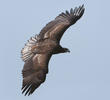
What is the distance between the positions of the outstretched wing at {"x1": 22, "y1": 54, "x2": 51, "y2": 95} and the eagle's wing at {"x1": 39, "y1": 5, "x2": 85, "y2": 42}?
1.66m

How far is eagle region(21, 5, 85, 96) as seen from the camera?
992 inches

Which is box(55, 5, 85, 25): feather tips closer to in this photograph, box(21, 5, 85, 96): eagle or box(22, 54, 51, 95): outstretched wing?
box(21, 5, 85, 96): eagle

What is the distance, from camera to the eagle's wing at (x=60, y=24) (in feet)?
92.1

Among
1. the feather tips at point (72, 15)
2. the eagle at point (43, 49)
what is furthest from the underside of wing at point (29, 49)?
the feather tips at point (72, 15)

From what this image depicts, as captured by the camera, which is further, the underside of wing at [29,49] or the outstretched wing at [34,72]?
the underside of wing at [29,49]

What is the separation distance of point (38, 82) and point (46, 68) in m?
0.84

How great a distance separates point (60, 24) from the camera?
2873cm

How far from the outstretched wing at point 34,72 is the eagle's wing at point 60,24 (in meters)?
1.66

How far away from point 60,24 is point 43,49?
7.34 ft

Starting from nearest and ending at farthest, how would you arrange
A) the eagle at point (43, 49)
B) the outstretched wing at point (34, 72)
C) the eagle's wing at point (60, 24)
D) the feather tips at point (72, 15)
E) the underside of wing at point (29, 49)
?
the outstretched wing at point (34, 72) → the eagle at point (43, 49) → the underside of wing at point (29, 49) → the eagle's wing at point (60, 24) → the feather tips at point (72, 15)

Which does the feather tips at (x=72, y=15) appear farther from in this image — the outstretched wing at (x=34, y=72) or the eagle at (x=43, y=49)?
the outstretched wing at (x=34, y=72)

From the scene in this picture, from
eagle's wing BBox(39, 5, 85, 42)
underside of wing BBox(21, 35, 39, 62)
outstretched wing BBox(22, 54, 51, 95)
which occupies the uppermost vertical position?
eagle's wing BBox(39, 5, 85, 42)

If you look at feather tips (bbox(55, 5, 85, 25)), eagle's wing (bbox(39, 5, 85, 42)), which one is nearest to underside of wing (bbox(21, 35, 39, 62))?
eagle's wing (bbox(39, 5, 85, 42))

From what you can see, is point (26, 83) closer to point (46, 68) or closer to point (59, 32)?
point (46, 68)
